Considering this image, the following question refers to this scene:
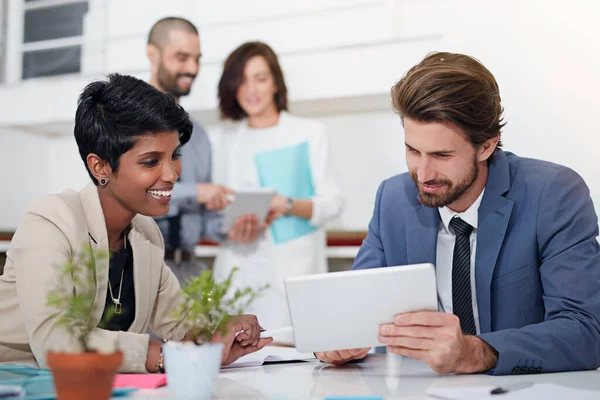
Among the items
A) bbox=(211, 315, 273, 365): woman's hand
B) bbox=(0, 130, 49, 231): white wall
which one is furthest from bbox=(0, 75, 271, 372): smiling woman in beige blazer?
bbox=(0, 130, 49, 231): white wall

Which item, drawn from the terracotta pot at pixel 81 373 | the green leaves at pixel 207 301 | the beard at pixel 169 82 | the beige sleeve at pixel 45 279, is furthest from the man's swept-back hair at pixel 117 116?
the beard at pixel 169 82

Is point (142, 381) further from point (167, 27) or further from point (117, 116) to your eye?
point (167, 27)

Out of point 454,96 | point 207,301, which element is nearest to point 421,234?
point 454,96

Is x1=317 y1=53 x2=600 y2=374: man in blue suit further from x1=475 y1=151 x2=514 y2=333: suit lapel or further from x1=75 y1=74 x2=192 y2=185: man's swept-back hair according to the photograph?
x1=75 y1=74 x2=192 y2=185: man's swept-back hair

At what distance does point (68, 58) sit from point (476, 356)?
12.7 feet

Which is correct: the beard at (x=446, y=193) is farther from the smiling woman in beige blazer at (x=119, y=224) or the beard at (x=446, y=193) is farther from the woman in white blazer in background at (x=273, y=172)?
the woman in white blazer in background at (x=273, y=172)

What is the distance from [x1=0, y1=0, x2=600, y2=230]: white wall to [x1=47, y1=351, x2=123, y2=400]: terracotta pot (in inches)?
112

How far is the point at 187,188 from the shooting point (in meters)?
3.16

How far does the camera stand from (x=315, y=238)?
3.30 metres

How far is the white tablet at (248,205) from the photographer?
2996 mm

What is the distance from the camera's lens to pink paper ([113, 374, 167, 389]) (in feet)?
3.92

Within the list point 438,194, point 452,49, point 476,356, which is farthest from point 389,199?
point 452,49

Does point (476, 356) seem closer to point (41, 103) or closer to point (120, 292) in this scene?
point (120, 292)

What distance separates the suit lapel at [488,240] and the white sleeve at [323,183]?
4.78ft
